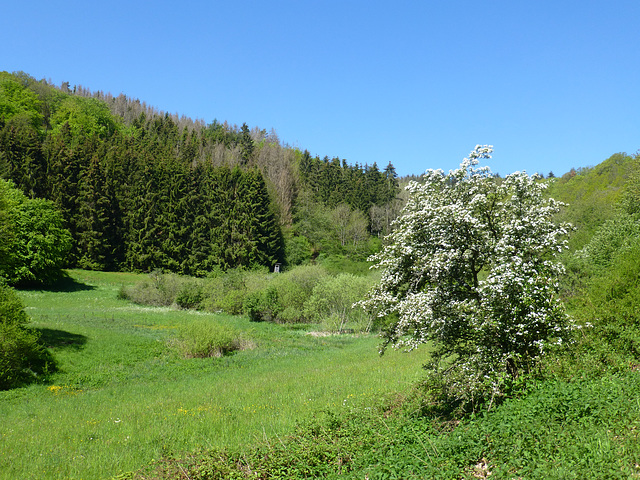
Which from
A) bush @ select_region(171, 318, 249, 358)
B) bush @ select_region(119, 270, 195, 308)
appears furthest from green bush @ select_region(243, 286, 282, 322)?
bush @ select_region(171, 318, 249, 358)

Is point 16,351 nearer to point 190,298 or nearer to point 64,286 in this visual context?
point 190,298

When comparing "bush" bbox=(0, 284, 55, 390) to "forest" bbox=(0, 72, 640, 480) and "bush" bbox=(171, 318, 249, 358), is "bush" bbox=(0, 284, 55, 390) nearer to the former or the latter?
"forest" bbox=(0, 72, 640, 480)

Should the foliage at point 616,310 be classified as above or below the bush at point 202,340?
above

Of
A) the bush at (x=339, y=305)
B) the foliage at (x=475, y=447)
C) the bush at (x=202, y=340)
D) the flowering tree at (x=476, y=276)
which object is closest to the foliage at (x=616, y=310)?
the foliage at (x=475, y=447)

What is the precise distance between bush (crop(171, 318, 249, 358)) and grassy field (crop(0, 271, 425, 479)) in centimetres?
78

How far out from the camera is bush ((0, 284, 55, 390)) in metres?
17.1

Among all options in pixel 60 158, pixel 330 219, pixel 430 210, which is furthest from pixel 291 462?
pixel 330 219

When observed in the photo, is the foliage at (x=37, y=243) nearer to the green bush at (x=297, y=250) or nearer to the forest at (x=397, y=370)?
the forest at (x=397, y=370)

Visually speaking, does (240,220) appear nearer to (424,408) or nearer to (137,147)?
(137,147)

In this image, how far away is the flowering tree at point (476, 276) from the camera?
296 inches

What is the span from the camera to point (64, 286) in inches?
1999

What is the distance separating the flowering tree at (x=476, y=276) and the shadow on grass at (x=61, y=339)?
1941 cm

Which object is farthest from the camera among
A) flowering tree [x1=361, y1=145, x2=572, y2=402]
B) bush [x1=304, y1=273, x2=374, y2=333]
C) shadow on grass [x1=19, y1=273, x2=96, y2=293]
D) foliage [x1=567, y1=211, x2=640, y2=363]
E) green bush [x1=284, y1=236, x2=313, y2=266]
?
green bush [x1=284, y1=236, x2=313, y2=266]

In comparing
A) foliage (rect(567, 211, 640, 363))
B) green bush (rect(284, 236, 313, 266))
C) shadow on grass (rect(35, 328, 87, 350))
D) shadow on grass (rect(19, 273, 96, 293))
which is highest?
green bush (rect(284, 236, 313, 266))
